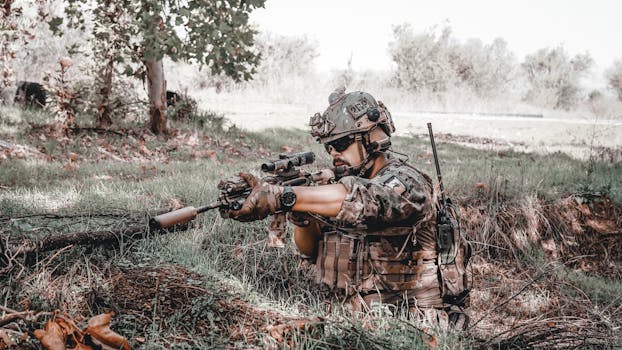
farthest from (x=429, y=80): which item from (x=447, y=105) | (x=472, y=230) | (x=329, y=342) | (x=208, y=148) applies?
(x=329, y=342)

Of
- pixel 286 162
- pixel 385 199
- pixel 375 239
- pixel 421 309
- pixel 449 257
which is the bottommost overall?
pixel 421 309

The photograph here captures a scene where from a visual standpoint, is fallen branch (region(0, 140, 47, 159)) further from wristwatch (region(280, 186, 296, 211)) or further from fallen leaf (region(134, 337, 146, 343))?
wristwatch (region(280, 186, 296, 211))

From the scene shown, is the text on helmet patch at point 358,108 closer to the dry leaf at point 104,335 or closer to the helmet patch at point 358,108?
the helmet patch at point 358,108

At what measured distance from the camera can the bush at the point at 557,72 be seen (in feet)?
86.7

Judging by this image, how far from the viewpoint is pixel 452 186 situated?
18.0ft

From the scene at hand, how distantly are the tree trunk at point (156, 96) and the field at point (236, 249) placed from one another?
0.27 metres

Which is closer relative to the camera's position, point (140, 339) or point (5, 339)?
point (5, 339)

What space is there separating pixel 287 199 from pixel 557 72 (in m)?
31.5

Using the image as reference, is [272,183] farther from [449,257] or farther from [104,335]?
[449,257]

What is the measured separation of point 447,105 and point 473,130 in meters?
6.28

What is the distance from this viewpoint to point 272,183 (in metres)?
2.52

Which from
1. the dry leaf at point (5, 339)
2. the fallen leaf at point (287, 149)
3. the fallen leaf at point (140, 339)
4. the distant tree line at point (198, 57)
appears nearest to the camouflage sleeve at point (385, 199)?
the fallen leaf at point (140, 339)

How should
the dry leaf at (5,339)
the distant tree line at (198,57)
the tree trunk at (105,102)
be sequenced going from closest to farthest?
the dry leaf at (5,339)
the distant tree line at (198,57)
the tree trunk at (105,102)

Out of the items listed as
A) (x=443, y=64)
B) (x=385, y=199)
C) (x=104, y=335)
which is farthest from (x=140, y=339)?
(x=443, y=64)
